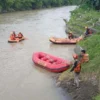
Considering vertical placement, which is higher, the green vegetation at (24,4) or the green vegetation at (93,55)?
the green vegetation at (93,55)

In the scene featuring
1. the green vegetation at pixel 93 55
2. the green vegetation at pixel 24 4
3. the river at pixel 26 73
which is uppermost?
the green vegetation at pixel 93 55

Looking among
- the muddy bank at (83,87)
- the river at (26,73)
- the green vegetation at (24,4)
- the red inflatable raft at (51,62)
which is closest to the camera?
the muddy bank at (83,87)

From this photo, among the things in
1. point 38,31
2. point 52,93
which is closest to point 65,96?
point 52,93

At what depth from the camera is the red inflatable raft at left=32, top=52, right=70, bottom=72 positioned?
45.3 ft

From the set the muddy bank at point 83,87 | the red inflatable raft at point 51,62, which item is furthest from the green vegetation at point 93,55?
the red inflatable raft at point 51,62

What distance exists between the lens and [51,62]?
48.9ft

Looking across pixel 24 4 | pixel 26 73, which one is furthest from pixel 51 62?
pixel 24 4

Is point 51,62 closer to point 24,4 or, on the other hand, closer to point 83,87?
point 83,87

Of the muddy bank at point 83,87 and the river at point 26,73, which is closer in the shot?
the muddy bank at point 83,87

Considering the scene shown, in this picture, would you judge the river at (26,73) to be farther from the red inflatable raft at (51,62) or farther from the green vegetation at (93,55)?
the green vegetation at (93,55)

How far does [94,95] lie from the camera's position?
9.95 metres

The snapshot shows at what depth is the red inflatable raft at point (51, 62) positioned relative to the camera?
13812mm

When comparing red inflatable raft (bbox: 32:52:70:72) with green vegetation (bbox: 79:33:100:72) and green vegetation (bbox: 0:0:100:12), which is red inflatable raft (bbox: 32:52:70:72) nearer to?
green vegetation (bbox: 79:33:100:72)

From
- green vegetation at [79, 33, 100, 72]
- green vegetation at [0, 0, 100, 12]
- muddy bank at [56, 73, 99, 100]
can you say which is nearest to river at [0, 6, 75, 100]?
muddy bank at [56, 73, 99, 100]
